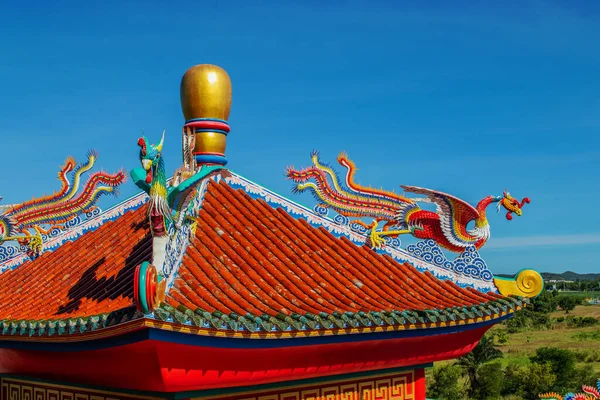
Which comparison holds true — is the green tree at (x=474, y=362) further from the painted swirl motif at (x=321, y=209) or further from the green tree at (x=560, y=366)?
the painted swirl motif at (x=321, y=209)

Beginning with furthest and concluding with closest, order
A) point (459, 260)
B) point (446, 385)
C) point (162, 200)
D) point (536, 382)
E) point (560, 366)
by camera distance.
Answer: point (560, 366) → point (446, 385) → point (536, 382) → point (459, 260) → point (162, 200)

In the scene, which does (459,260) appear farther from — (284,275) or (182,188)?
(182,188)

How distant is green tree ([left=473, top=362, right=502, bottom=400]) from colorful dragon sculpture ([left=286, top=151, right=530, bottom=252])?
2462 cm

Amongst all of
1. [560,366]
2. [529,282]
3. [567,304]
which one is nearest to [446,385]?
[560,366]

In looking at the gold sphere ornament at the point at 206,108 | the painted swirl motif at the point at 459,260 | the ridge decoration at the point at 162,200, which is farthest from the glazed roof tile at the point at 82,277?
the painted swirl motif at the point at 459,260

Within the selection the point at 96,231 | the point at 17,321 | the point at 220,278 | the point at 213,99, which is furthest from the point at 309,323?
the point at 96,231

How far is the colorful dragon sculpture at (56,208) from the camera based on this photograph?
8.23 m

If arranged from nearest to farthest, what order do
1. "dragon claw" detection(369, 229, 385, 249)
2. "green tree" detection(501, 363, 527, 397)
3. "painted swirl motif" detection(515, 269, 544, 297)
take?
1. "painted swirl motif" detection(515, 269, 544, 297)
2. "dragon claw" detection(369, 229, 385, 249)
3. "green tree" detection(501, 363, 527, 397)

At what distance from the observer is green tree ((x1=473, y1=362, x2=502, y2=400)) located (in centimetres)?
2994

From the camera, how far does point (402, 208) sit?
7570mm

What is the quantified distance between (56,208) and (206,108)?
7.74 feet

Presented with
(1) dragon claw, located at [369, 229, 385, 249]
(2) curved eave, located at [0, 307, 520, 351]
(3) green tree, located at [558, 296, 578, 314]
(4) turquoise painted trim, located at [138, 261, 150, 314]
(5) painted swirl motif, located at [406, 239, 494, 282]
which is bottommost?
(2) curved eave, located at [0, 307, 520, 351]

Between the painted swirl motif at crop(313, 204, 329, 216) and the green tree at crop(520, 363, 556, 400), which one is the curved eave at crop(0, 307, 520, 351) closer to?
the painted swirl motif at crop(313, 204, 329, 216)

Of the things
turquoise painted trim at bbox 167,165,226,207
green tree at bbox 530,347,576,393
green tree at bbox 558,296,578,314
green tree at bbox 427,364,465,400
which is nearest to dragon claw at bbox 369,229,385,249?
turquoise painted trim at bbox 167,165,226,207
